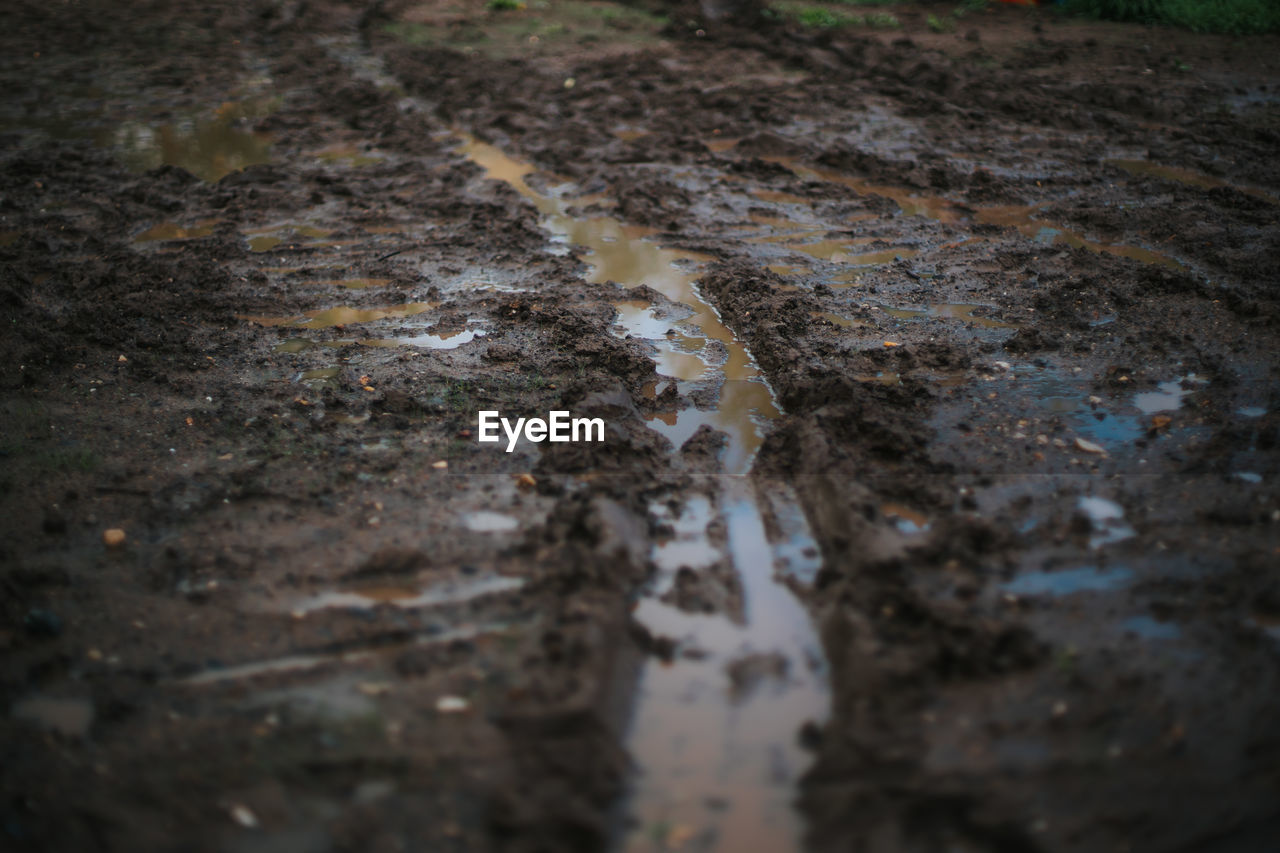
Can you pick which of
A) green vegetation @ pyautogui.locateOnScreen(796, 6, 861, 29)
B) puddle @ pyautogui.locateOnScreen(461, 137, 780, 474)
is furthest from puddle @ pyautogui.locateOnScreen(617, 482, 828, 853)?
green vegetation @ pyautogui.locateOnScreen(796, 6, 861, 29)

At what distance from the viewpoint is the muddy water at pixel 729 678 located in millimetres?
2715

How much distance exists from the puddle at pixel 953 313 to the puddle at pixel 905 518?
2072 mm

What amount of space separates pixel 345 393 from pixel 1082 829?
3.99 m

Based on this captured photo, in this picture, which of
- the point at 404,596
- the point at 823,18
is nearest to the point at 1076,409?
the point at 404,596

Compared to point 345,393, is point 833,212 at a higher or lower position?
higher

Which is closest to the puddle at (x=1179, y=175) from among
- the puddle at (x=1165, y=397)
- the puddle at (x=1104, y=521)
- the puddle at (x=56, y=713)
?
the puddle at (x=1165, y=397)

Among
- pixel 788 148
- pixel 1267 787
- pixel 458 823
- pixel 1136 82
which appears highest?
pixel 1136 82

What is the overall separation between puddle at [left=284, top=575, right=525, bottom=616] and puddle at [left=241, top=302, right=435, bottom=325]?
2.66 m

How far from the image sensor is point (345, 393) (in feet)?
16.0

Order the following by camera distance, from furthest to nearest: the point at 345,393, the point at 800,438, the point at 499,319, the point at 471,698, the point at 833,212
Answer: the point at 833,212, the point at 499,319, the point at 345,393, the point at 800,438, the point at 471,698

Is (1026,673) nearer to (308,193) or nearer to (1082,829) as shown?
(1082,829)

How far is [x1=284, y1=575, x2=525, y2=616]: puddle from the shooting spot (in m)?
3.43

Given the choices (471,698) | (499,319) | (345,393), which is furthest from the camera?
(499,319)

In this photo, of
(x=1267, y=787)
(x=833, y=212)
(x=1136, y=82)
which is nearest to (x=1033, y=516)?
(x=1267, y=787)
